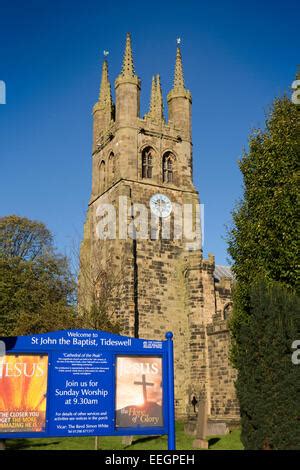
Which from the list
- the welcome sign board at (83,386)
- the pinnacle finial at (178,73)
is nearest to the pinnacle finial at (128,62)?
the pinnacle finial at (178,73)

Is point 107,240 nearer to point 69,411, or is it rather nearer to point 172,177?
point 172,177

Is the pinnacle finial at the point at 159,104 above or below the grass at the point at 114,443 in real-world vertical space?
above

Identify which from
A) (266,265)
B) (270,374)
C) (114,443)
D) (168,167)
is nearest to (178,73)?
(168,167)

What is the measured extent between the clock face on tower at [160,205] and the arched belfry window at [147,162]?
1.92m

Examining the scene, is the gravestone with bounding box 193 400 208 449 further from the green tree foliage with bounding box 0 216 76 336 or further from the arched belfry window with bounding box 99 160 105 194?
the arched belfry window with bounding box 99 160 105 194

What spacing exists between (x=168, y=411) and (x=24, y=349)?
3.16 m

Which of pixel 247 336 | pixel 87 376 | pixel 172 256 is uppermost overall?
pixel 172 256

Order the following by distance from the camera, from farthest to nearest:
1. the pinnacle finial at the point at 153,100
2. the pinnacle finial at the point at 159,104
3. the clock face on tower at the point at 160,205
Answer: the pinnacle finial at the point at 153,100, the pinnacle finial at the point at 159,104, the clock face on tower at the point at 160,205

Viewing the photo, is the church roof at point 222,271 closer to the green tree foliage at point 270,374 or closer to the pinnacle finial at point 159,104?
the pinnacle finial at point 159,104

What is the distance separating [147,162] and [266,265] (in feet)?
67.8

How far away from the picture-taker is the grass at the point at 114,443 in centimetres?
1597

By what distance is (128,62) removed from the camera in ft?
124

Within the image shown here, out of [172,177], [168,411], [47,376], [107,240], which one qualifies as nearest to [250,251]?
[168,411]
